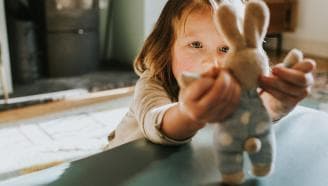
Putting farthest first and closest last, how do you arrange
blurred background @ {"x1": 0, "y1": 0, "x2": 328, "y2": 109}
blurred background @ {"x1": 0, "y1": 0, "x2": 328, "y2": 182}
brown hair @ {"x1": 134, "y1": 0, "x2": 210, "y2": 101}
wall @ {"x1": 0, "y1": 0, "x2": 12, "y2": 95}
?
blurred background @ {"x1": 0, "y1": 0, "x2": 328, "y2": 109}, wall @ {"x1": 0, "y1": 0, "x2": 12, "y2": 95}, blurred background @ {"x1": 0, "y1": 0, "x2": 328, "y2": 182}, brown hair @ {"x1": 134, "y1": 0, "x2": 210, "y2": 101}

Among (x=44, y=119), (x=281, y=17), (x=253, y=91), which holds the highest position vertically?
(x=253, y=91)

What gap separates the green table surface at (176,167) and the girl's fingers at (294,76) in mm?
111

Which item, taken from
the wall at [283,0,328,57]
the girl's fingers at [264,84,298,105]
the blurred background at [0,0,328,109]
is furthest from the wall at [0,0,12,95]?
the wall at [283,0,328,57]

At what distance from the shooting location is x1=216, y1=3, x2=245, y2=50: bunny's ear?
0.40 metres

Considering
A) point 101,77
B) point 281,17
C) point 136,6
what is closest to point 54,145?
point 101,77

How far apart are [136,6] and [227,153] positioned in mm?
2487

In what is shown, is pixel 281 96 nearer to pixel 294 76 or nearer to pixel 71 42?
pixel 294 76

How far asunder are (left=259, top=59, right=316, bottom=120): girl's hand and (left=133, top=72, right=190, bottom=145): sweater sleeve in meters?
0.18

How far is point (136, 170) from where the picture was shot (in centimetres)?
56

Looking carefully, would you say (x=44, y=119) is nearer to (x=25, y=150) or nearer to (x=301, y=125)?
(x=25, y=150)

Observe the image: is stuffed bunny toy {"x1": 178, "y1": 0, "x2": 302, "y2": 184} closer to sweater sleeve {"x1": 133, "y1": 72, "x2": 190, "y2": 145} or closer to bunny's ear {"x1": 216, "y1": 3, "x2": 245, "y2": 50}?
bunny's ear {"x1": 216, "y1": 3, "x2": 245, "y2": 50}

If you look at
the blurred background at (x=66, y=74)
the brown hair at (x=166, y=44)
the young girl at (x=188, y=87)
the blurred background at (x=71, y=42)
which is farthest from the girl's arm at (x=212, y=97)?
the blurred background at (x=71, y=42)

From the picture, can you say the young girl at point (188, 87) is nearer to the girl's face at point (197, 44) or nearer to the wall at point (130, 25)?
the girl's face at point (197, 44)

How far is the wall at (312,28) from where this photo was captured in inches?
134
